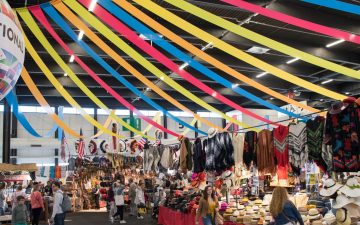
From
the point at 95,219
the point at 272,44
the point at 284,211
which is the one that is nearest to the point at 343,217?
the point at 284,211

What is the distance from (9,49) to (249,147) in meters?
4.18

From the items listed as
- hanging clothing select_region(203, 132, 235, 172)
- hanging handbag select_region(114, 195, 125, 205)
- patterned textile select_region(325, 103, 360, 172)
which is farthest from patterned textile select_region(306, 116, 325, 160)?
hanging handbag select_region(114, 195, 125, 205)

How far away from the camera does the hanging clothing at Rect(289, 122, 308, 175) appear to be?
198 inches

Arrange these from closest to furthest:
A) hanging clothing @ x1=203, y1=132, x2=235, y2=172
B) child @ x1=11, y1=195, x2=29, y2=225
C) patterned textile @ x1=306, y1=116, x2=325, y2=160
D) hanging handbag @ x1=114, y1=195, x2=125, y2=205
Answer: patterned textile @ x1=306, y1=116, x2=325, y2=160 < hanging clothing @ x1=203, y1=132, x2=235, y2=172 < child @ x1=11, y1=195, x2=29, y2=225 < hanging handbag @ x1=114, y1=195, x2=125, y2=205

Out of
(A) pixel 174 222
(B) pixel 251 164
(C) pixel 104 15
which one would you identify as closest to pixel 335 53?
(A) pixel 174 222

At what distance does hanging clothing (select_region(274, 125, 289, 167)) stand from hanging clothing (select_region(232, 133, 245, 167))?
87cm

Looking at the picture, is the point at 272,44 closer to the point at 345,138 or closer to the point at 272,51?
the point at 345,138

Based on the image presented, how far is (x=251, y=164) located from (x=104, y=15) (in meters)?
2.83

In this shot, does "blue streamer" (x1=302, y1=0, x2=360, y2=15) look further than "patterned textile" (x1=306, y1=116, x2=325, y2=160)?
No

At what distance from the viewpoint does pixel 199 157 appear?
758 centimetres

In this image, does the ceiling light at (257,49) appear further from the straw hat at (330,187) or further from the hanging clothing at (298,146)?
the straw hat at (330,187)

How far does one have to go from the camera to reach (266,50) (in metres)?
12.3

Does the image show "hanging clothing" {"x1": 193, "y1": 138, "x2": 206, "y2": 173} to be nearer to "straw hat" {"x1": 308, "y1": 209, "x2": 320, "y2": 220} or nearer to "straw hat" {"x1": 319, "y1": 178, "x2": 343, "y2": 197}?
"straw hat" {"x1": 308, "y1": 209, "x2": 320, "y2": 220}

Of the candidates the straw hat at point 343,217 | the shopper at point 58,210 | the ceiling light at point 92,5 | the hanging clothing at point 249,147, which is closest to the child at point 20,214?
the shopper at point 58,210
